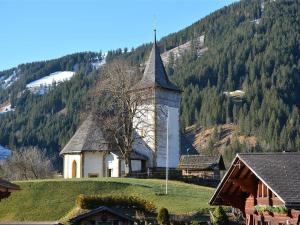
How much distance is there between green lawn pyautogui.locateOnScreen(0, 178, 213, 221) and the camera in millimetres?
40844

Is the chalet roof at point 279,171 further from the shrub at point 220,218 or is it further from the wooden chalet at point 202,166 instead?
the wooden chalet at point 202,166

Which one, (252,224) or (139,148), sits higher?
(139,148)

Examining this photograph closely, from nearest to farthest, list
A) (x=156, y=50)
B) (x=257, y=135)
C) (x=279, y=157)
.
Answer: (x=279, y=157)
(x=156, y=50)
(x=257, y=135)

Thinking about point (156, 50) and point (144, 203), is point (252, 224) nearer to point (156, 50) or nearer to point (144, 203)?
point (144, 203)

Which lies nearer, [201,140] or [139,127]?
[139,127]

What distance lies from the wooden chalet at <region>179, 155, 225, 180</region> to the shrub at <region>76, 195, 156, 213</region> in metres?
20.9

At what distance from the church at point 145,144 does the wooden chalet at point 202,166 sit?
2.09m

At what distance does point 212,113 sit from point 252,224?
174 meters

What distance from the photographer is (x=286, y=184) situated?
687 inches

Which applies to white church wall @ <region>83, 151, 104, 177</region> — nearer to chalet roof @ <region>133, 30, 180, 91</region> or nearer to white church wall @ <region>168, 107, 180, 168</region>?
white church wall @ <region>168, 107, 180, 168</region>

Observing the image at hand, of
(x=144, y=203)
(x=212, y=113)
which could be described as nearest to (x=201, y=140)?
(x=212, y=113)

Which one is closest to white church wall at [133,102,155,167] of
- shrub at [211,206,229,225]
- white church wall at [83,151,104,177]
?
white church wall at [83,151,104,177]

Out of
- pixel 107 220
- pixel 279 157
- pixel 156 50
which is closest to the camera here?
pixel 279 157

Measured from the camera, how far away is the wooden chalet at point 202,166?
60.7 m
